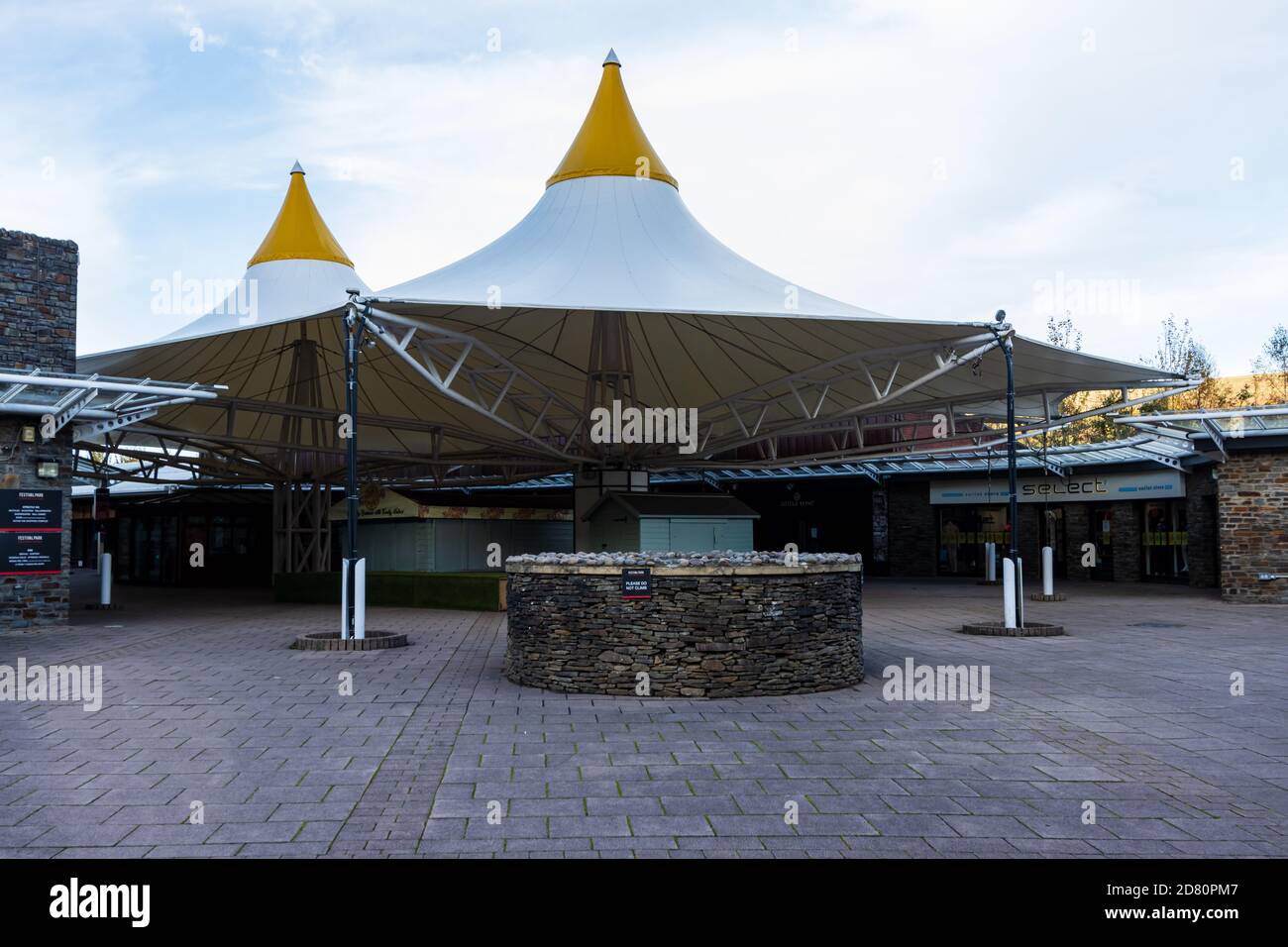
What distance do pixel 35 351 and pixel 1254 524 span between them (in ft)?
76.2

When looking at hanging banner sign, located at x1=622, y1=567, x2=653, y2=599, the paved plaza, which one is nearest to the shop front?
the paved plaza

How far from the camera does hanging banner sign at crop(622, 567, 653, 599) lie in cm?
918

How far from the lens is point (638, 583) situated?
30.2 feet

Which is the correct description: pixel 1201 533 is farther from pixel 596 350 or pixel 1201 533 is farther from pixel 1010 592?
pixel 596 350

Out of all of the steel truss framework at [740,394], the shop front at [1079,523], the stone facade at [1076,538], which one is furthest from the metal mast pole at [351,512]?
the stone facade at [1076,538]

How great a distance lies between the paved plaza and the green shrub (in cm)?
796

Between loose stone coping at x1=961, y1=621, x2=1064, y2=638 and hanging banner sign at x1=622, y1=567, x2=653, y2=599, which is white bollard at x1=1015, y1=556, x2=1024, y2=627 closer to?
loose stone coping at x1=961, y1=621, x2=1064, y2=638

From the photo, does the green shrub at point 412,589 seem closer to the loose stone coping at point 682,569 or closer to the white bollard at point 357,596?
the white bollard at point 357,596

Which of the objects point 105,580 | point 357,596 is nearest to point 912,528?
point 357,596

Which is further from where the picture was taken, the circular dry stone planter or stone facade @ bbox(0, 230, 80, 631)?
stone facade @ bbox(0, 230, 80, 631)

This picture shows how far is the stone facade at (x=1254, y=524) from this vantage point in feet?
66.8

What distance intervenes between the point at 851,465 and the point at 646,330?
1368 centimetres

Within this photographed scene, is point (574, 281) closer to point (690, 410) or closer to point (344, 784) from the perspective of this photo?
point (690, 410)
